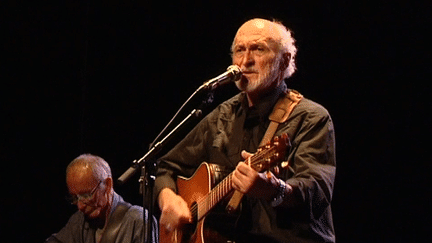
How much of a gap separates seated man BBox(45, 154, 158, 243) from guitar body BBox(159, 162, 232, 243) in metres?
1.05

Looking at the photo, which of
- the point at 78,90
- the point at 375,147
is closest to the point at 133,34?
the point at 78,90

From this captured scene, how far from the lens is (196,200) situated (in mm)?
3463

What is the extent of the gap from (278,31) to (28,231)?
12.4ft

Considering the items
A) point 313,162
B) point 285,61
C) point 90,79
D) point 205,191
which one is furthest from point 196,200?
point 90,79

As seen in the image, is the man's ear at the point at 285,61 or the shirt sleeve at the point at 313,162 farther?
the man's ear at the point at 285,61

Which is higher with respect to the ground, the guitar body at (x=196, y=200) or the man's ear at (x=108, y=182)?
the guitar body at (x=196, y=200)

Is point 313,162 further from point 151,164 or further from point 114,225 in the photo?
point 114,225

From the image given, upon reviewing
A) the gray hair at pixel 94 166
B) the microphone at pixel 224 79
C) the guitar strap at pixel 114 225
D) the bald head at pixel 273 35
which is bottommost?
the guitar strap at pixel 114 225

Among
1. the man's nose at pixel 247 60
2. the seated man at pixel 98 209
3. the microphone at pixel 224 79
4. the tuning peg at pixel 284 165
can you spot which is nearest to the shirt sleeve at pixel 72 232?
the seated man at pixel 98 209

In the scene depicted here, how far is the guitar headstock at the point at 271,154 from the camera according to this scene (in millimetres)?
2744

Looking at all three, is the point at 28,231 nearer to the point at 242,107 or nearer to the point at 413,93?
the point at 242,107

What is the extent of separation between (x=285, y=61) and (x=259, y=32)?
8.9 inches

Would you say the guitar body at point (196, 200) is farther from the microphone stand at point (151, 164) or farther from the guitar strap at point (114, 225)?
the guitar strap at point (114, 225)

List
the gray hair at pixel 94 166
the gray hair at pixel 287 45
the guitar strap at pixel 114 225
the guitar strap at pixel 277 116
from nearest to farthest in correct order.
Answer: the guitar strap at pixel 277 116, the gray hair at pixel 287 45, the guitar strap at pixel 114 225, the gray hair at pixel 94 166
